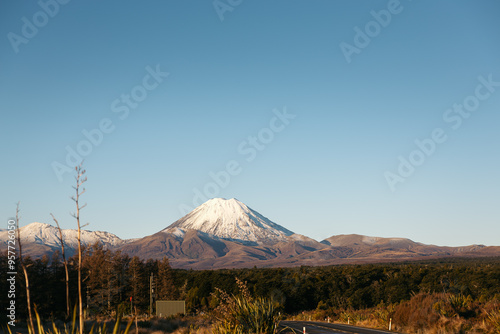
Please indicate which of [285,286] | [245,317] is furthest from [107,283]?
[245,317]

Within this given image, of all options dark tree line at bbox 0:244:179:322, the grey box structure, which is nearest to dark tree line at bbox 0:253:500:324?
dark tree line at bbox 0:244:179:322

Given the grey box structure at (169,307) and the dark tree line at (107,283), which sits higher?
the dark tree line at (107,283)

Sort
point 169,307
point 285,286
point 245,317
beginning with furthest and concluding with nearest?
point 285,286, point 169,307, point 245,317

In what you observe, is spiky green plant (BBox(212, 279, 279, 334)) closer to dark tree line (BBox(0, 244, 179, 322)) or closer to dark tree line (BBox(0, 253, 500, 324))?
dark tree line (BBox(0, 244, 179, 322))

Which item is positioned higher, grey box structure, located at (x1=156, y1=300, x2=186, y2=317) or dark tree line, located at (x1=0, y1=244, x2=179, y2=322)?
dark tree line, located at (x1=0, y1=244, x2=179, y2=322)

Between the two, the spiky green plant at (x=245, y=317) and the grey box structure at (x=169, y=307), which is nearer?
the spiky green plant at (x=245, y=317)

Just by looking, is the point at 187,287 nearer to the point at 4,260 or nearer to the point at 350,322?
the point at 4,260

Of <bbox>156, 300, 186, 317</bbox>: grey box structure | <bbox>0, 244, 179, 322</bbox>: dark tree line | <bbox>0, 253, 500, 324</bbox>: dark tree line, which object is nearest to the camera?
<bbox>0, 244, 179, 322</bbox>: dark tree line

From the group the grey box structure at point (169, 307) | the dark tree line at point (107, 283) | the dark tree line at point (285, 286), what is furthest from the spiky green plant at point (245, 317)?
the dark tree line at point (285, 286)

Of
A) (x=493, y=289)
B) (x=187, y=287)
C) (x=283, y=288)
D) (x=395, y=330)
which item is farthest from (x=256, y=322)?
(x=187, y=287)

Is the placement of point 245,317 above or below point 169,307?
above

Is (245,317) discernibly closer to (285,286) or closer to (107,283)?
(285,286)

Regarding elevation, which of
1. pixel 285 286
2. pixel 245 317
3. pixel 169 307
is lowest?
pixel 169 307

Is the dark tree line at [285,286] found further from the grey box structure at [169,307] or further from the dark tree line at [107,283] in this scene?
the grey box structure at [169,307]
